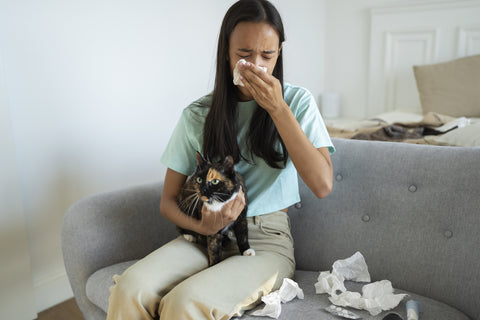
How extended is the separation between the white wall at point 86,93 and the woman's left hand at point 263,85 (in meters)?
1.13

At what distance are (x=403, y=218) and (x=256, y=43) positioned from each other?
699mm

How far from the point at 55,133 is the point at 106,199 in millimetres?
618

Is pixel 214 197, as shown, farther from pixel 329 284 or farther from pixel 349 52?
pixel 349 52

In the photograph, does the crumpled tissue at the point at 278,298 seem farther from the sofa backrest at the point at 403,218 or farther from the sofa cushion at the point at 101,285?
the sofa cushion at the point at 101,285

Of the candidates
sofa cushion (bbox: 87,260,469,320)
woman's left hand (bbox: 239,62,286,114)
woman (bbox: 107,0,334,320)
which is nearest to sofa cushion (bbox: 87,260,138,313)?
sofa cushion (bbox: 87,260,469,320)

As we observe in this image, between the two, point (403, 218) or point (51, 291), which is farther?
point (51, 291)

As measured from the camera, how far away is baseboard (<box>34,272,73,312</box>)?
191 cm

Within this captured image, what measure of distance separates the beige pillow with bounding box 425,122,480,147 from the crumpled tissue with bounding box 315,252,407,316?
77 centimetres

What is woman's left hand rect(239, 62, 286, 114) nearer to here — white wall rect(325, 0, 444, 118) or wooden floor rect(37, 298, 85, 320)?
wooden floor rect(37, 298, 85, 320)

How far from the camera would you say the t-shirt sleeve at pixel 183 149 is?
133cm

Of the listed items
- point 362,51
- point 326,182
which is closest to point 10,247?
point 326,182

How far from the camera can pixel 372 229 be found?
52.1 inches

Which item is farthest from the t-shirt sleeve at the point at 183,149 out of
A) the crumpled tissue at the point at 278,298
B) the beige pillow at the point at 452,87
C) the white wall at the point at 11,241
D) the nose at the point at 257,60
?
the beige pillow at the point at 452,87

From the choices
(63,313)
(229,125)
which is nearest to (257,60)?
(229,125)
